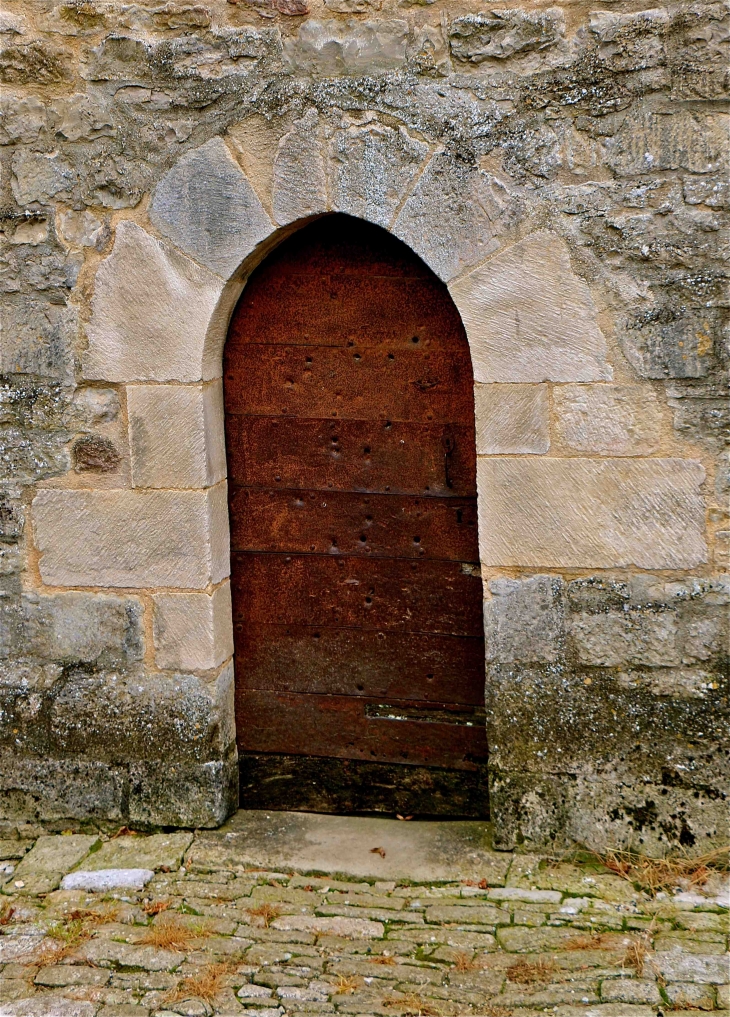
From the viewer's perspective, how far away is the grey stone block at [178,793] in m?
3.79

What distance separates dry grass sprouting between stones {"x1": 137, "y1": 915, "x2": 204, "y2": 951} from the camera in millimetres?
3180

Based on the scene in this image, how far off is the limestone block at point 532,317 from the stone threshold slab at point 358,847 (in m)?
1.61

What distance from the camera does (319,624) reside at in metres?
3.88

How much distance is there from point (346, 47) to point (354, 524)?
1.58 m

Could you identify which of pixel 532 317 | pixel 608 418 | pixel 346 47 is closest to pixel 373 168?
pixel 346 47

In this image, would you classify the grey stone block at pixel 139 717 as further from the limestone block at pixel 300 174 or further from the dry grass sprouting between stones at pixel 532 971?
the limestone block at pixel 300 174

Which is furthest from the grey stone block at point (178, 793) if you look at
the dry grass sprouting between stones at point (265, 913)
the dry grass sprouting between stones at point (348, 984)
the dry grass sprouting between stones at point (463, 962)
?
the dry grass sprouting between stones at point (463, 962)

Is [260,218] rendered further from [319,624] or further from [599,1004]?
[599,1004]

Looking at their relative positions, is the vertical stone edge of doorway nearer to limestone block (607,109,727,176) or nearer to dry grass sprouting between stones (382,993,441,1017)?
limestone block (607,109,727,176)

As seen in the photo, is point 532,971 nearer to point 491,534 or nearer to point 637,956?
point 637,956

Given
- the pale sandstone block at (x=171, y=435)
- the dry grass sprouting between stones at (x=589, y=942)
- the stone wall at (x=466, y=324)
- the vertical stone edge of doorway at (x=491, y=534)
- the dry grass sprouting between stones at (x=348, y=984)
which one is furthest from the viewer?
the pale sandstone block at (x=171, y=435)

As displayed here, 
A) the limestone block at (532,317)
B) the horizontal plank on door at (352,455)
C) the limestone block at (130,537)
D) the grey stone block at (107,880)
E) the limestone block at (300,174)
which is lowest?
the grey stone block at (107,880)

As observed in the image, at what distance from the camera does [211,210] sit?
136 inches

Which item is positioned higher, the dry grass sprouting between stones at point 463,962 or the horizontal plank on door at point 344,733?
the horizontal plank on door at point 344,733
